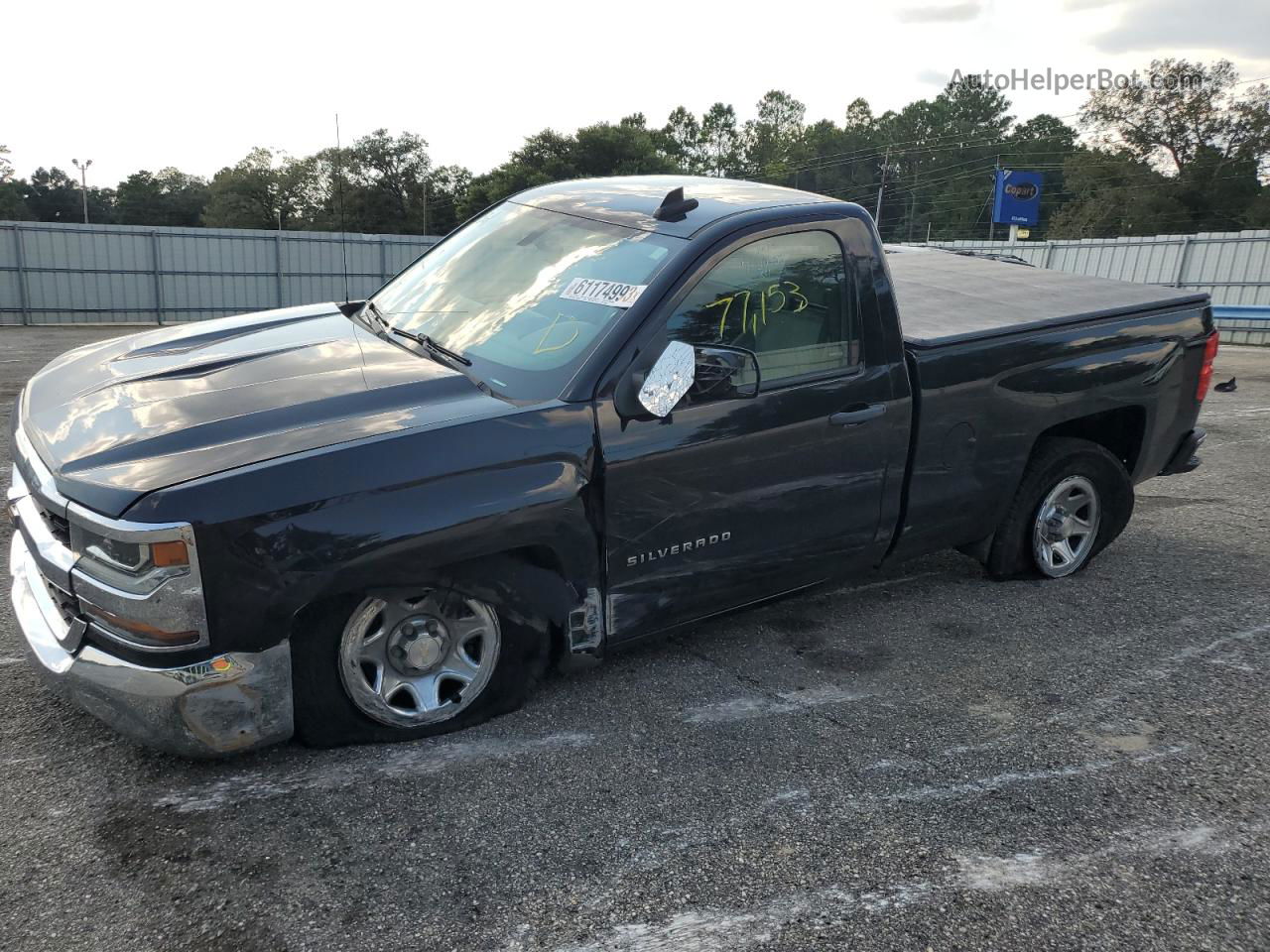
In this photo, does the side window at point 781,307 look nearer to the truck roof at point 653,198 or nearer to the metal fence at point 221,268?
the truck roof at point 653,198

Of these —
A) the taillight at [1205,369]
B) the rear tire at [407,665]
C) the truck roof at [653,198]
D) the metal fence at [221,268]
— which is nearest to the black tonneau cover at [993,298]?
the taillight at [1205,369]

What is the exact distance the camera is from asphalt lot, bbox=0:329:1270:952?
239 centimetres

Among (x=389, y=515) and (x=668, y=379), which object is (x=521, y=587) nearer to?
(x=389, y=515)

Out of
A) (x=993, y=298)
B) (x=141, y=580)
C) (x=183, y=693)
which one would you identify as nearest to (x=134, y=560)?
(x=141, y=580)

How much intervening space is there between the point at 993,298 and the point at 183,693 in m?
3.93

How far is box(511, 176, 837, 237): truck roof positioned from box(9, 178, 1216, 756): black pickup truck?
2 cm

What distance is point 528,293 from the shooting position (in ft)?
12.0

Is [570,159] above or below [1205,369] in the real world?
Answer: above

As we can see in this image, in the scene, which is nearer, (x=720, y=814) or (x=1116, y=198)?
(x=720, y=814)

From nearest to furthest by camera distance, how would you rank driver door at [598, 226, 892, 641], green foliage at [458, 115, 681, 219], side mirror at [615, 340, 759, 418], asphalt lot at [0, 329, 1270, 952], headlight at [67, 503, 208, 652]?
asphalt lot at [0, 329, 1270, 952] < headlight at [67, 503, 208, 652] < side mirror at [615, 340, 759, 418] < driver door at [598, 226, 892, 641] < green foliage at [458, 115, 681, 219]

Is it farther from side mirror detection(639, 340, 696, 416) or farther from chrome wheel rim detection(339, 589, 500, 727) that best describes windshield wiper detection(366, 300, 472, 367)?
chrome wheel rim detection(339, 589, 500, 727)

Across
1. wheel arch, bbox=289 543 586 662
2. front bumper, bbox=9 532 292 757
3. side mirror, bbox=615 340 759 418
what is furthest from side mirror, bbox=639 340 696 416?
front bumper, bbox=9 532 292 757

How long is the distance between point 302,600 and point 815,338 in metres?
2.10

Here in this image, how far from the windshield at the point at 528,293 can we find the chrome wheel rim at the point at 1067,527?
2514mm
